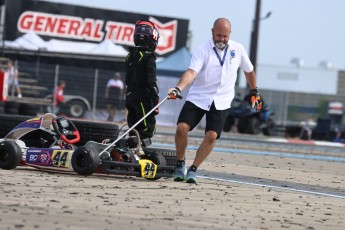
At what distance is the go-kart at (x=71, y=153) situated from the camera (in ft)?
33.0

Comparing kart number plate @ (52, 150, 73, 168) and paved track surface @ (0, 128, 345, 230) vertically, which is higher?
kart number plate @ (52, 150, 73, 168)

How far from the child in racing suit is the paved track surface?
0.71 metres

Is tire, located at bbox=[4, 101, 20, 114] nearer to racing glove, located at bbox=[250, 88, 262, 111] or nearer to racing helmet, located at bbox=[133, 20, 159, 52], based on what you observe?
racing helmet, located at bbox=[133, 20, 159, 52]

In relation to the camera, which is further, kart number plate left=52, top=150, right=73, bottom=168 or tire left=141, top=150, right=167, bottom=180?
tire left=141, top=150, right=167, bottom=180

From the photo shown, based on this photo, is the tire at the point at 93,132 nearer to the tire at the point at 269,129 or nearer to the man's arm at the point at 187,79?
the man's arm at the point at 187,79

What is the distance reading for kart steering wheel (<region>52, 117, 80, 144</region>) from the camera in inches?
413

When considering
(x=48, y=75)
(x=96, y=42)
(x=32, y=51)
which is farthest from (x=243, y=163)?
(x=96, y=42)

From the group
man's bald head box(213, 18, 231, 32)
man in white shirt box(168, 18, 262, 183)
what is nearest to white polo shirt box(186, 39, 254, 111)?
man in white shirt box(168, 18, 262, 183)

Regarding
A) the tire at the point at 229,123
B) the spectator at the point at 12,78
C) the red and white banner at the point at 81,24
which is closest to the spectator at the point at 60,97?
the spectator at the point at 12,78

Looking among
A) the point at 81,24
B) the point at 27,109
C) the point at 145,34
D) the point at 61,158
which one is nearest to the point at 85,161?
the point at 61,158

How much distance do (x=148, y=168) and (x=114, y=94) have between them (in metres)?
21.1

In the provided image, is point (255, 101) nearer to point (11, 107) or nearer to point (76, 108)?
point (11, 107)

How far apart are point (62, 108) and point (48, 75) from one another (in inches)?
44.4

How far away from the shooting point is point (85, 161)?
393 inches
